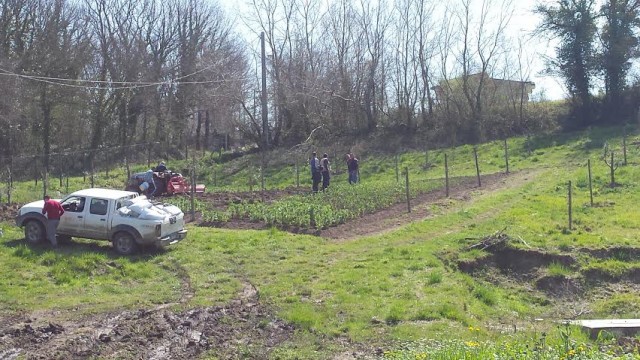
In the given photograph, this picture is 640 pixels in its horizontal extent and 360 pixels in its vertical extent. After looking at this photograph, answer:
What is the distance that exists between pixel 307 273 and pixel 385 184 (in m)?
13.6

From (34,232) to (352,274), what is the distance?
8.51 meters

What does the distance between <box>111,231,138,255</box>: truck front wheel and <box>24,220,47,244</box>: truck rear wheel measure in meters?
1.89

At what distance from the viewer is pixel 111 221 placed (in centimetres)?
1702

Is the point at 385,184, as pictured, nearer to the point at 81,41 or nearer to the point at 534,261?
the point at 534,261

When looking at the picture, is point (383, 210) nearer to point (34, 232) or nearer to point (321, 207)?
point (321, 207)

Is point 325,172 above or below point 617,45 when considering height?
below

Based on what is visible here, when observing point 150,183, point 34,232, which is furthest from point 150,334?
point 150,183

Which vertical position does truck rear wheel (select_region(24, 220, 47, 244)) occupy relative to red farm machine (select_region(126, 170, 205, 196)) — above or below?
below

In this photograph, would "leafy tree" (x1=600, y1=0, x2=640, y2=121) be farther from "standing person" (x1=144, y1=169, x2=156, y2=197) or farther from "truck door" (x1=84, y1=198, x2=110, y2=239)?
"truck door" (x1=84, y1=198, x2=110, y2=239)

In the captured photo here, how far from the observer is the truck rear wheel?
56.1 ft

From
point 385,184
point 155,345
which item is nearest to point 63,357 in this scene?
point 155,345

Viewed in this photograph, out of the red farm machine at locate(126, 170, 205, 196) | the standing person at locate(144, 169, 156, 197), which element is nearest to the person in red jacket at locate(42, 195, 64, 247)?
the red farm machine at locate(126, 170, 205, 196)

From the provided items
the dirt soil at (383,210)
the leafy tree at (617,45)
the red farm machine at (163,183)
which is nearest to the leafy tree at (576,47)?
the leafy tree at (617,45)

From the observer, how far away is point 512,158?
35281 mm
